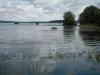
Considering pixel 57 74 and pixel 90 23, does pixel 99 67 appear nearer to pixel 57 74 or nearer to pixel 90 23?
pixel 57 74

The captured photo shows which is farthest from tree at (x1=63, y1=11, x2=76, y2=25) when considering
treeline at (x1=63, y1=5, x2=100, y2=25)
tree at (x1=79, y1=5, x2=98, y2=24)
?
tree at (x1=79, y1=5, x2=98, y2=24)

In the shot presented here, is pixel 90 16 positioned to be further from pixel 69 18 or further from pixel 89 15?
pixel 69 18

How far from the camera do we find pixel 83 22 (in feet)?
478

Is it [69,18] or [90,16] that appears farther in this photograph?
[69,18]

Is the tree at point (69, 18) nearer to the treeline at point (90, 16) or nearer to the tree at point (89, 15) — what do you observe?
the treeline at point (90, 16)

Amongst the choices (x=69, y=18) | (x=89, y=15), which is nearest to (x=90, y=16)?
(x=89, y=15)

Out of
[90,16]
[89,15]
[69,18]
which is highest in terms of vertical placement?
[89,15]

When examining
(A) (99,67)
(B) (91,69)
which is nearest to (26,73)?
(B) (91,69)

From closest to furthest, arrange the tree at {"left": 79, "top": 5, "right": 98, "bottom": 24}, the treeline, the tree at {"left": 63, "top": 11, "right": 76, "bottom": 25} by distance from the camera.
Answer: the treeline
the tree at {"left": 79, "top": 5, "right": 98, "bottom": 24}
the tree at {"left": 63, "top": 11, "right": 76, "bottom": 25}

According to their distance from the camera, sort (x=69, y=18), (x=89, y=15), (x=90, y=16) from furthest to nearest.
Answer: (x=69, y=18), (x=89, y=15), (x=90, y=16)

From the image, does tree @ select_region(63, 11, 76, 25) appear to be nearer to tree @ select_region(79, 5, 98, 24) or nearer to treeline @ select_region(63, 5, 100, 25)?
treeline @ select_region(63, 5, 100, 25)

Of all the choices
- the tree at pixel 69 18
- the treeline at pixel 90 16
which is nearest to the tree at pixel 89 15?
the treeline at pixel 90 16

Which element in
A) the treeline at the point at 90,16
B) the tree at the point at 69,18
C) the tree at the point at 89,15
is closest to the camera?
the treeline at the point at 90,16

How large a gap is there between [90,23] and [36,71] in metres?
127
